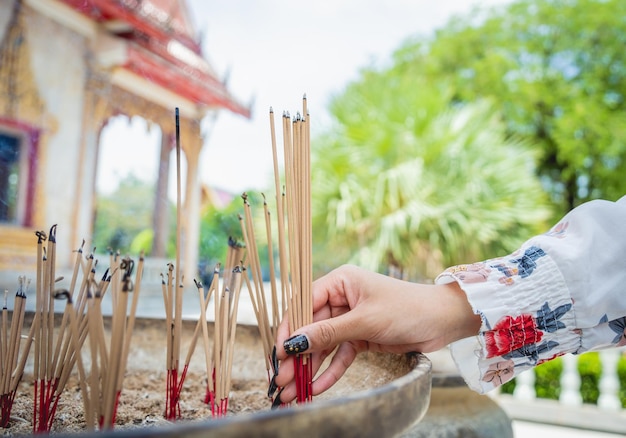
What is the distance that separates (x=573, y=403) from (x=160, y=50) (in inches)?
146

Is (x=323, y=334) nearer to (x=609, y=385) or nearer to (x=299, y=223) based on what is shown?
(x=299, y=223)

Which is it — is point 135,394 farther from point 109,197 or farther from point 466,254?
point 466,254

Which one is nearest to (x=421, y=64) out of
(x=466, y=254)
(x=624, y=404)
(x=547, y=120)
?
(x=547, y=120)

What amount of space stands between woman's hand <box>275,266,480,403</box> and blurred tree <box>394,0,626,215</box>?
893cm

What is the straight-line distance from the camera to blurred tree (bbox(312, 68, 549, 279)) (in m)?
5.17

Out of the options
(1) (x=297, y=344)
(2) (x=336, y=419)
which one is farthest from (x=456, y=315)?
(2) (x=336, y=419)

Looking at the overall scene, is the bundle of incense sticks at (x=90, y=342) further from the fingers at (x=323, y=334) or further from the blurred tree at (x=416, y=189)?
the blurred tree at (x=416, y=189)

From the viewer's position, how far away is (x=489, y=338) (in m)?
0.55

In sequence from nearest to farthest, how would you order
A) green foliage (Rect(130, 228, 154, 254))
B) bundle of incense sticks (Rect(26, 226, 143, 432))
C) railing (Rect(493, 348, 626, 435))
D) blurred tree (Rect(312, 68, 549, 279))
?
bundle of incense sticks (Rect(26, 226, 143, 432)) < railing (Rect(493, 348, 626, 435)) < green foliage (Rect(130, 228, 154, 254)) < blurred tree (Rect(312, 68, 549, 279))

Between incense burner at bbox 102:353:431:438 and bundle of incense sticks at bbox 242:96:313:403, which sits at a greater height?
bundle of incense sticks at bbox 242:96:313:403

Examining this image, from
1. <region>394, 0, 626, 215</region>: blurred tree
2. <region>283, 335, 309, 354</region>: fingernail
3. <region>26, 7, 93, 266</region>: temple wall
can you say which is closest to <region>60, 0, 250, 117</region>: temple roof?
<region>26, 7, 93, 266</region>: temple wall

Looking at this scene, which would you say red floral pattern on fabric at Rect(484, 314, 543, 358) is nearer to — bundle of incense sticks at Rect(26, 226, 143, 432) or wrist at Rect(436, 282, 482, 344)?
wrist at Rect(436, 282, 482, 344)

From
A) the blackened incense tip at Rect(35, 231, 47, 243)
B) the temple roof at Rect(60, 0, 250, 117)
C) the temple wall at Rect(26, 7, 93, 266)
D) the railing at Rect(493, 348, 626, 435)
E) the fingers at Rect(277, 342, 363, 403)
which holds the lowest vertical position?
the railing at Rect(493, 348, 626, 435)

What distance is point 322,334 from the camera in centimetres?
52
